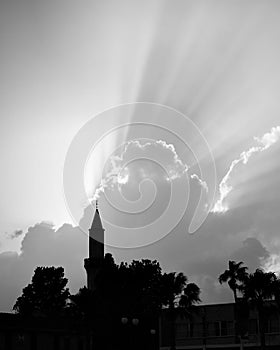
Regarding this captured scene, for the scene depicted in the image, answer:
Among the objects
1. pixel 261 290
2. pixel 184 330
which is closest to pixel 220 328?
pixel 184 330

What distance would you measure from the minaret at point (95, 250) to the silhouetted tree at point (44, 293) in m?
5.09

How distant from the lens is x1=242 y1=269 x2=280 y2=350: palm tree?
72.9m

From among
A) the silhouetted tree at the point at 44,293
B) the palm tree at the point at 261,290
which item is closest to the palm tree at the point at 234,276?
the palm tree at the point at 261,290

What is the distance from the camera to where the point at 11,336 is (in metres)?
55.5

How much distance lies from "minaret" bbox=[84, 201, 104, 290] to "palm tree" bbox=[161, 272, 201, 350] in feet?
110

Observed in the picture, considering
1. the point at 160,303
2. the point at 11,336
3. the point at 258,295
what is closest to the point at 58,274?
the point at 160,303

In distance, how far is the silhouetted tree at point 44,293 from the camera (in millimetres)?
109438

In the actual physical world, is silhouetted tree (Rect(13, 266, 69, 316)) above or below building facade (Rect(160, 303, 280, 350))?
above

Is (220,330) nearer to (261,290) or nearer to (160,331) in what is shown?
(160,331)

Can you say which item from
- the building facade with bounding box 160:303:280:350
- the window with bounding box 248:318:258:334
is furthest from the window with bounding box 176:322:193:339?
the window with bounding box 248:318:258:334

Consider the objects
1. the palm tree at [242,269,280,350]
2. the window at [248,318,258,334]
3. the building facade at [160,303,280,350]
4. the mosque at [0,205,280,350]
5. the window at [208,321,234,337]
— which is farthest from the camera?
the window at [208,321,234,337]

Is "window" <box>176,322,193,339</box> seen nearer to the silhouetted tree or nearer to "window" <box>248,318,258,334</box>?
"window" <box>248,318,258,334</box>

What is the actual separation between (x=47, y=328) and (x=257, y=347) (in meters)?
34.3

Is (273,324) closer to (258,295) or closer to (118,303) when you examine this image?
(258,295)
